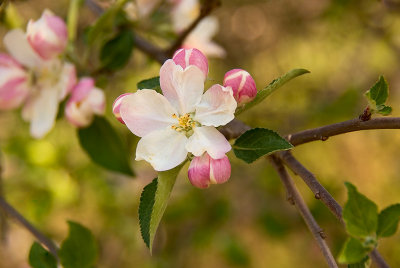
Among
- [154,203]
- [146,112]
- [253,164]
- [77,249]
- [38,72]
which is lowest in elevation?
[253,164]

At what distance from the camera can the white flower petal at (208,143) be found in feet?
2.64

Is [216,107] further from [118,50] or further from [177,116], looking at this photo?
[118,50]

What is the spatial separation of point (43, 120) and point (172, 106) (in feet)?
1.61

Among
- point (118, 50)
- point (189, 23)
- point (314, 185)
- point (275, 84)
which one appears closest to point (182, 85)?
point (275, 84)

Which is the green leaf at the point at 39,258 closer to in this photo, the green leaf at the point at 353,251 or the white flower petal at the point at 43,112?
the white flower petal at the point at 43,112

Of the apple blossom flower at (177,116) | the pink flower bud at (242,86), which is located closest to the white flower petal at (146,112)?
the apple blossom flower at (177,116)

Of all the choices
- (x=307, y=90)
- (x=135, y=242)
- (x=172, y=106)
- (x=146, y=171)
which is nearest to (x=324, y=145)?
(x=307, y=90)

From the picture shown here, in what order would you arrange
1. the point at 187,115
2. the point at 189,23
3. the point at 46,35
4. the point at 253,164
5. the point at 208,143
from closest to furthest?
the point at 208,143 → the point at 187,115 → the point at 46,35 → the point at 189,23 → the point at 253,164

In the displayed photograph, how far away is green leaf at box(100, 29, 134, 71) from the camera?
1329mm

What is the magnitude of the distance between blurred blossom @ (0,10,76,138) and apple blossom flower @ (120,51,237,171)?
0.41 metres

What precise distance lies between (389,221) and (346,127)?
0.50 feet

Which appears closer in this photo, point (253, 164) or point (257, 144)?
point (257, 144)

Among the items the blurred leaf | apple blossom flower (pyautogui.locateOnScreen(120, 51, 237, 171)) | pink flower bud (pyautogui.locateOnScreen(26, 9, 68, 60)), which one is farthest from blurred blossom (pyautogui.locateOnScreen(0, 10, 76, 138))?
the blurred leaf

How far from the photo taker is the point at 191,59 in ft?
2.79
